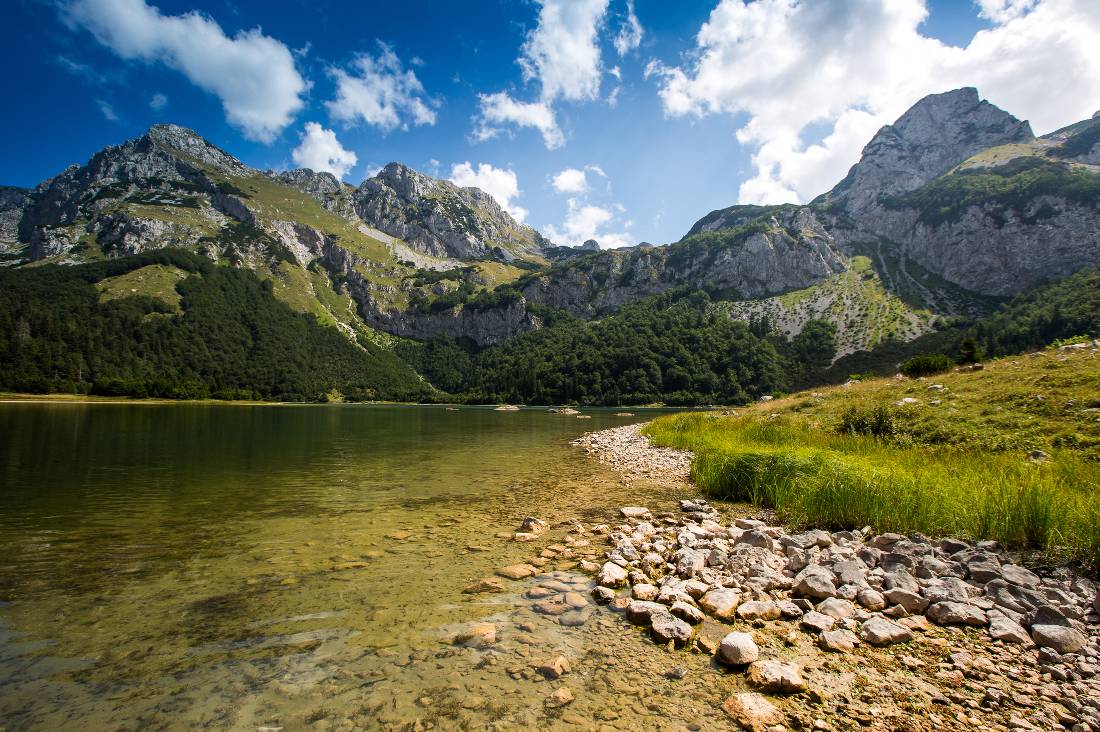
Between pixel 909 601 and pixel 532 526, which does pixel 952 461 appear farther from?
pixel 532 526

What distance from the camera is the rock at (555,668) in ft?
20.2

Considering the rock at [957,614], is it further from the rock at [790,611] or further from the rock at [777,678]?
the rock at [777,678]

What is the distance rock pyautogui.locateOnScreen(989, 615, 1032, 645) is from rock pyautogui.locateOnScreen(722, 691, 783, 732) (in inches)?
150

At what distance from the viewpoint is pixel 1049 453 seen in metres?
13.9

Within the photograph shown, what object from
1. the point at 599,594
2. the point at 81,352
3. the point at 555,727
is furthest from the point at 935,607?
the point at 81,352

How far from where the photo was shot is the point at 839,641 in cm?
647

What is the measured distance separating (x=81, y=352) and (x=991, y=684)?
244186 mm

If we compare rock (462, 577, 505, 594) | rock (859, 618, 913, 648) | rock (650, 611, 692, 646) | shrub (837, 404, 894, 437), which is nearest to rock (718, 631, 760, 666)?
rock (650, 611, 692, 646)

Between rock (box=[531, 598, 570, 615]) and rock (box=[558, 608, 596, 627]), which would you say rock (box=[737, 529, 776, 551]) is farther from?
rock (box=[531, 598, 570, 615])

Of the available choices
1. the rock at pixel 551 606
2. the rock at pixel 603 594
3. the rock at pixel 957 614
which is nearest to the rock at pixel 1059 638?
the rock at pixel 957 614

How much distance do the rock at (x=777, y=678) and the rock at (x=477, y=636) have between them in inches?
151

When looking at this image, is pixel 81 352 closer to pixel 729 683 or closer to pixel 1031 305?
pixel 729 683

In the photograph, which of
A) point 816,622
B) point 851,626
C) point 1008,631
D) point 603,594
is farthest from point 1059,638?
point 603,594

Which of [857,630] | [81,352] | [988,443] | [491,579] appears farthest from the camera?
[81,352]
